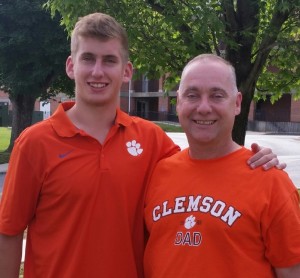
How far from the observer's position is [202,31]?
439 centimetres

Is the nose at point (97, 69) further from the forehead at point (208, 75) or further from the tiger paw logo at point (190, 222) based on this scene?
the tiger paw logo at point (190, 222)

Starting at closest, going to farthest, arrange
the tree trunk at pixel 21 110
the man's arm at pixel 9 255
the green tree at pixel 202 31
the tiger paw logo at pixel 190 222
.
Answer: the tiger paw logo at pixel 190 222 → the man's arm at pixel 9 255 → the green tree at pixel 202 31 → the tree trunk at pixel 21 110

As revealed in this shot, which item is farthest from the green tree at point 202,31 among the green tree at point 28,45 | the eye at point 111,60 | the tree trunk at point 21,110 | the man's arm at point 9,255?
the tree trunk at point 21,110

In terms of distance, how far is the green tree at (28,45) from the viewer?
18.8 m

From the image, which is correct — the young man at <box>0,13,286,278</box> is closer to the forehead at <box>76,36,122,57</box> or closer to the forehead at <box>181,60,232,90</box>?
the forehead at <box>76,36,122,57</box>

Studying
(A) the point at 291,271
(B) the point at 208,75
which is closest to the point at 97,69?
(B) the point at 208,75

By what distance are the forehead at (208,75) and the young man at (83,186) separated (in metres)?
0.39

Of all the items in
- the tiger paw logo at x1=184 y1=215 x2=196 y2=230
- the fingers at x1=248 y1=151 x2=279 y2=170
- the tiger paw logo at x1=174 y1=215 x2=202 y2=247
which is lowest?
the tiger paw logo at x1=174 y1=215 x2=202 y2=247

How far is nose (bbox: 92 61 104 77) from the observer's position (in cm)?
244

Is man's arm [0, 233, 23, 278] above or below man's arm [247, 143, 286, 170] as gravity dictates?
below

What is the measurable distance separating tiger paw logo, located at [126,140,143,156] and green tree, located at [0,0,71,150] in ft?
55.0

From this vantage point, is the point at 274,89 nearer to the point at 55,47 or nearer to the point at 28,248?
the point at 28,248

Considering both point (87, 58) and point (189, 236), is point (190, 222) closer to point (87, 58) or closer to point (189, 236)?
point (189, 236)

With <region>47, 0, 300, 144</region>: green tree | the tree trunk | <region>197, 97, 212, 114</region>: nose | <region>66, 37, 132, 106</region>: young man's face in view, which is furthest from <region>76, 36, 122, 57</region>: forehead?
the tree trunk
